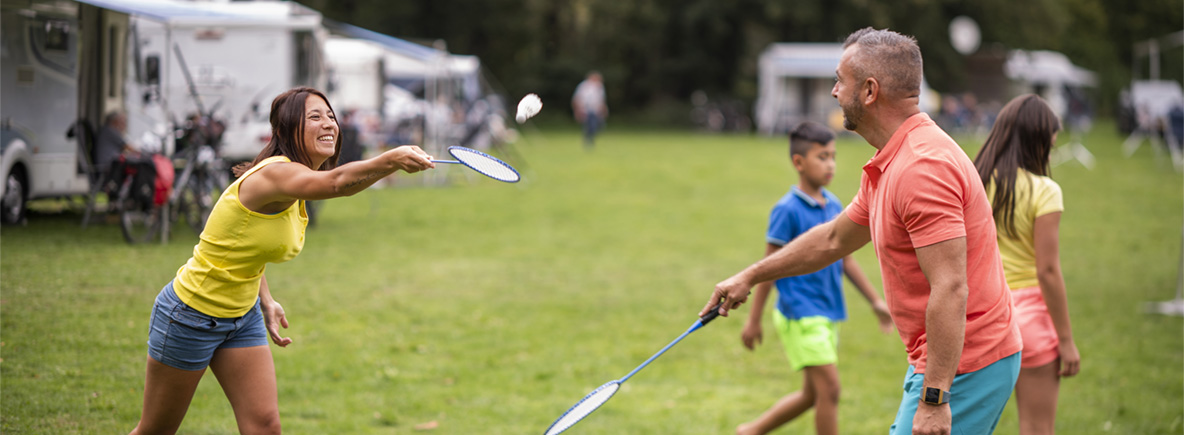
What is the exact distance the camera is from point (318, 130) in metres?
3.26

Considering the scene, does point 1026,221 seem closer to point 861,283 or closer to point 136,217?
point 861,283

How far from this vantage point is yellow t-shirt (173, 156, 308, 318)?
3227 millimetres

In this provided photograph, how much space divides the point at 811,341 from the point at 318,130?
2634 mm

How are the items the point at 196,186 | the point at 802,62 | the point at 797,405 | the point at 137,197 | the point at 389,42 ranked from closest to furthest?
the point at 797,405 → the point at 137,197 → the point at 196,186 → the point at 389,42 → the point at 802,62

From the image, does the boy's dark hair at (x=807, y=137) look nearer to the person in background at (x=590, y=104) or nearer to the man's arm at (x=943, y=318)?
the man's arm at (x=943, y=318)

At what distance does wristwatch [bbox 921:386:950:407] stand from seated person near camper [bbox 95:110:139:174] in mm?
7191

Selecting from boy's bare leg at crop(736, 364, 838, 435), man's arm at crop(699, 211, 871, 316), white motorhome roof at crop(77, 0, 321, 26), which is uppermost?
white motorhome roof at crop(77, 0, 321, 26)

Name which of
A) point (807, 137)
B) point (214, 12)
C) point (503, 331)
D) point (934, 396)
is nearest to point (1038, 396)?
point (934, 396)

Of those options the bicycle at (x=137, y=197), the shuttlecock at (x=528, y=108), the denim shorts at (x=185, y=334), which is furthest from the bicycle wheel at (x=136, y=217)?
the shuttlecock at (x=528, y=108)

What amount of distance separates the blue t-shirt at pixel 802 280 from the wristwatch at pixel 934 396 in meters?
1.96

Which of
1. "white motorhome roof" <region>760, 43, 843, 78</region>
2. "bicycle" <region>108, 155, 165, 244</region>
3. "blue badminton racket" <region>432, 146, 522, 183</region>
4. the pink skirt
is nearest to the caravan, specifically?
"bicycle" <region>108, 155, 165, 244</region>

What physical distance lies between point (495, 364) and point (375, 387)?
1.01 m

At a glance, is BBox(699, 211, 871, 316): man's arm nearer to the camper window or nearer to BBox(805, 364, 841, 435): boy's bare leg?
BBox(805, 364, 841, 435): boy's bare leg

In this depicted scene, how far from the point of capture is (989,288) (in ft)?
9.29
